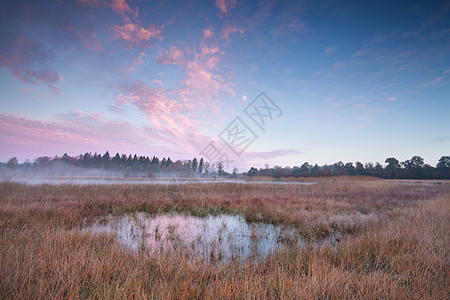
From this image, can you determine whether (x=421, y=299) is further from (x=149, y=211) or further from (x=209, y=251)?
(x=149, y=211)

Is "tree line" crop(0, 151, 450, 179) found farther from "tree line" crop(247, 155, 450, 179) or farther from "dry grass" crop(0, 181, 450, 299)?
"dry grass" crop(0, 181, 450, 299)

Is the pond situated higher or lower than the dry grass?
lower

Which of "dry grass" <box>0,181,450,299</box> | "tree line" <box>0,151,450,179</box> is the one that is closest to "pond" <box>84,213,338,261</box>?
"dry grass" <box>0,181,450,299</box>

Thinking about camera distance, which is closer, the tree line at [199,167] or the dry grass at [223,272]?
the dry grass at [223,272]

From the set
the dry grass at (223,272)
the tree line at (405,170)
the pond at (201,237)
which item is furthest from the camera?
the tree line at (405,170)

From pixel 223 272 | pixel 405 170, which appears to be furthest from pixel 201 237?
pixel 405 170

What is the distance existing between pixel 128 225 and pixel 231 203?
6.75 m

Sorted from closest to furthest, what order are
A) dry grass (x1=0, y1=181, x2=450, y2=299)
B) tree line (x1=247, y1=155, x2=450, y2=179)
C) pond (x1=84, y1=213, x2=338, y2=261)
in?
dry grass (x1=0, y1=181, x2=450, y2=299)
pond (x1=84, y1=213, x2=338, y2=261)
tree line (x1=247, y1=155, x2=450, y2=179)

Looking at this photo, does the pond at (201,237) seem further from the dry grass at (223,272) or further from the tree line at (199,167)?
the tree line at (199,167)

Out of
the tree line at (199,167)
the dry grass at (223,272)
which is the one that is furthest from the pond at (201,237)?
the tree line at (199,167)

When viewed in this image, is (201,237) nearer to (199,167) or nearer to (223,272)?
(223,272)

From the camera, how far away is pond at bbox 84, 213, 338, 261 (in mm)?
5027

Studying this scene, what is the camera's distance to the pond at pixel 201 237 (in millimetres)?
5027

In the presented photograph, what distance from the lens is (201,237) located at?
6.39 metres
